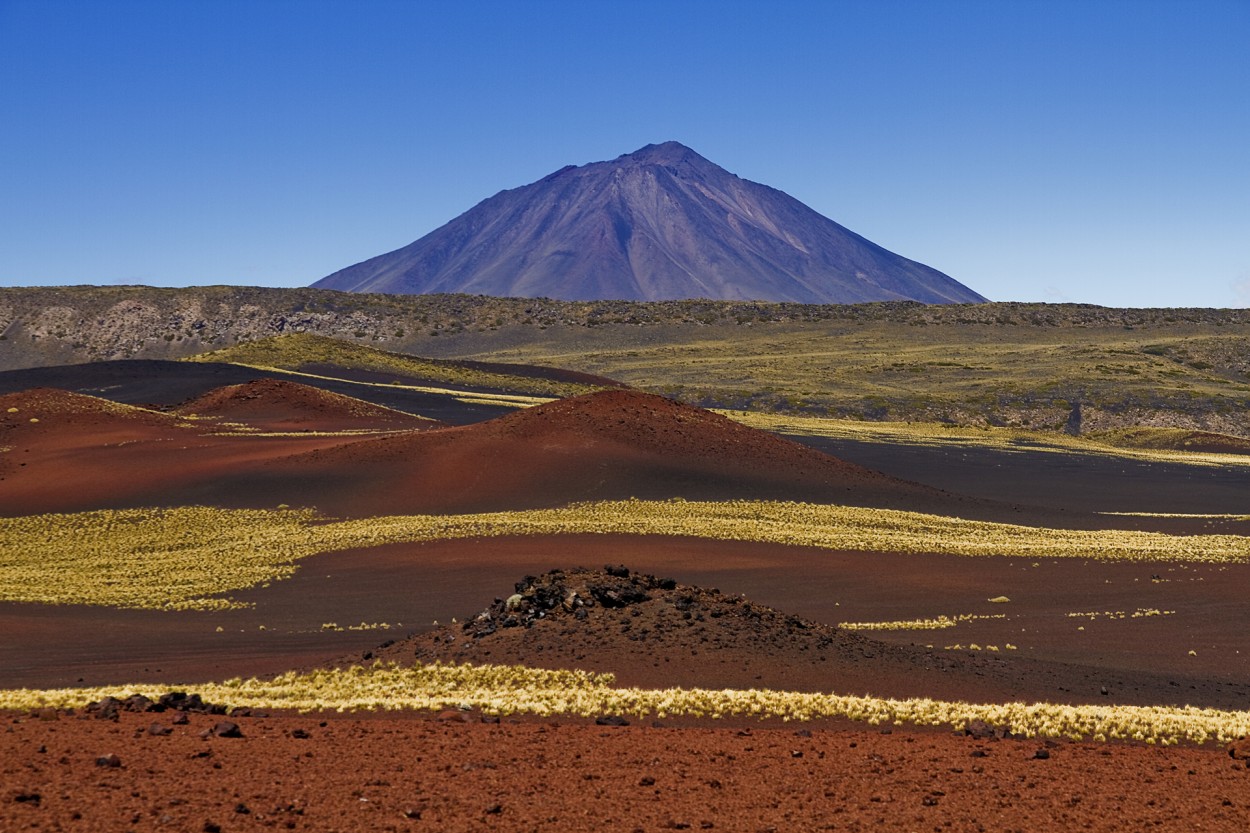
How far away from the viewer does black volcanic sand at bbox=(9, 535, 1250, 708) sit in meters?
22.2

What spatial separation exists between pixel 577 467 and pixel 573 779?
37.4 m

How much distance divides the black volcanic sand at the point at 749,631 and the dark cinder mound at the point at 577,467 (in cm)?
915

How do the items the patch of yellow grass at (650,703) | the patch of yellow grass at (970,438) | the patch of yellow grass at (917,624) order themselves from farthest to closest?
the patch of yellow grass at (970,438), the patch of yellow grass at (917,624), the patch of yellow grass at (650,703)

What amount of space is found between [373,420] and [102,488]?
2564cm

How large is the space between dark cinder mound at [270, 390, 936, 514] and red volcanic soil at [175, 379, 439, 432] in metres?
17.4

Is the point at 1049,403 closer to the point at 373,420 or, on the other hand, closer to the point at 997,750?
the point at 373,420

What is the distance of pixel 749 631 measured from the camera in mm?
23609

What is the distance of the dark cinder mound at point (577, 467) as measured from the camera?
4884 cm

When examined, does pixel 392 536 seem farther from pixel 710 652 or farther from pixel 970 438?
pixel 970 438

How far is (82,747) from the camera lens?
13.7m

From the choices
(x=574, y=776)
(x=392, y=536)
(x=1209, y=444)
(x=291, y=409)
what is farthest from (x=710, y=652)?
(x=1209, y=444)

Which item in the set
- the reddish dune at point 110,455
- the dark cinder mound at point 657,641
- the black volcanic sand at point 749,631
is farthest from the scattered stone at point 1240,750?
the reddish dune at point 110,455

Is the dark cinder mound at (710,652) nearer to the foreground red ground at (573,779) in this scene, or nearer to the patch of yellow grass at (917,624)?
the patch of yellow grass at (917,624)

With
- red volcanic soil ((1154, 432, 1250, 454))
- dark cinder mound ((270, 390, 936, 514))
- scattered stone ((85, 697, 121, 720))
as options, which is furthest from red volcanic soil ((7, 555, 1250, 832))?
red volcanic soil ((1154, 432, 1250, 454))
